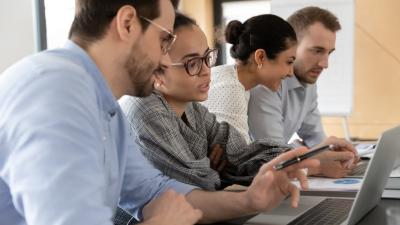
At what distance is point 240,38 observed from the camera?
2.16 metres

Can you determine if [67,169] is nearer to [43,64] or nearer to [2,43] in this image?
[43,64]

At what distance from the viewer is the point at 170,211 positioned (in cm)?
105

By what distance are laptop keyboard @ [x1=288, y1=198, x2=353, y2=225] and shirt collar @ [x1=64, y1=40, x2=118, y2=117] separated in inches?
18.5

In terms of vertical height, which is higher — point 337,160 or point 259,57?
point 259,57

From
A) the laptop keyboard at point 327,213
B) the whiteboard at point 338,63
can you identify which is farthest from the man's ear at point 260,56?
the whiteboard at point 338,63

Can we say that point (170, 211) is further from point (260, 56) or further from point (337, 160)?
point (260, 56)

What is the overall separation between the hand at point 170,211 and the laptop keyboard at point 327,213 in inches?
8.7

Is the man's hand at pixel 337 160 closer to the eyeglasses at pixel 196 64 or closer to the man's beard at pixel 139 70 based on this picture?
the eyeglasses at pixel 196 64

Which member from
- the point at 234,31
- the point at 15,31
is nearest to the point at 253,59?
the point at 234,31

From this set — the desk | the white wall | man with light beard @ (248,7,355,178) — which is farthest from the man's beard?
the white wall

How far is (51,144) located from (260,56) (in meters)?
1.50

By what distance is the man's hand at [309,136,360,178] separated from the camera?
163cm

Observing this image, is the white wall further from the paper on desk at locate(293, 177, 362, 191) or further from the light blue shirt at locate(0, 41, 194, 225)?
the light blue shirt at locate(0, 41, 194, 225)

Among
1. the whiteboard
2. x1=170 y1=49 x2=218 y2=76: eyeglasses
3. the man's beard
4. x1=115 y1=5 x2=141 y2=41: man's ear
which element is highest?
x1=115 y1=5 x2=141 y2=41: man's ear
